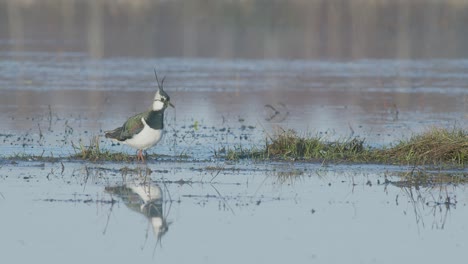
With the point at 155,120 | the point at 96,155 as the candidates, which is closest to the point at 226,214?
the point at 155,120

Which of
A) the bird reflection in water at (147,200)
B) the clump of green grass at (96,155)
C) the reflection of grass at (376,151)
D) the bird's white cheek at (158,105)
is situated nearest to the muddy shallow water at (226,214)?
the bird reflection in water at (147,200)

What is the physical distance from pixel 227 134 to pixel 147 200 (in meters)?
5.47

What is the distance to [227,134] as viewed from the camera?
15.7m

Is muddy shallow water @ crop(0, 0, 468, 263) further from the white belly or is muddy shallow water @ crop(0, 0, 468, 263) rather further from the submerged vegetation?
the white belly

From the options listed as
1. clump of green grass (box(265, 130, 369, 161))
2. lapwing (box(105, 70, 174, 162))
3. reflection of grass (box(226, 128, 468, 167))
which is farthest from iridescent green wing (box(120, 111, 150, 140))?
clump of green grass (box(265, 130, 369, 161))

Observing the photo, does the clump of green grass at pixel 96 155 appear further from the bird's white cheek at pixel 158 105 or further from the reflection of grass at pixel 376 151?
the reflection of grass at pixel 376 151

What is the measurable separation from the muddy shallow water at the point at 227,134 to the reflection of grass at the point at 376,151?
0.33m

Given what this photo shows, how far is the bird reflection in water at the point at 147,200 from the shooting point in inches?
366

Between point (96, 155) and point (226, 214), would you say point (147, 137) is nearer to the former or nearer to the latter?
point (96, 155)

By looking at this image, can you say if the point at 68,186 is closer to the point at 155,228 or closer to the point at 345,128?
the point at 155,228

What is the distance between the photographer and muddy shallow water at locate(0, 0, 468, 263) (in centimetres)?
883

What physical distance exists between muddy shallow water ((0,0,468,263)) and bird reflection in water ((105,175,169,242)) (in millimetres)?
20

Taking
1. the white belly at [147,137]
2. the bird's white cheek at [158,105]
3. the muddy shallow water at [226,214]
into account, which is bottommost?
the muddy shallow water at [226,214]

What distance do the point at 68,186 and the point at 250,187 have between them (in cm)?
180
